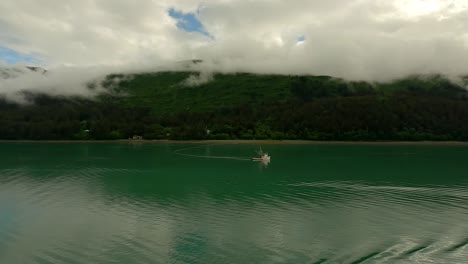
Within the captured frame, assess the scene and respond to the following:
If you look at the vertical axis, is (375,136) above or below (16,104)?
below

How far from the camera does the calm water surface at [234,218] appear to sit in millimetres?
18844

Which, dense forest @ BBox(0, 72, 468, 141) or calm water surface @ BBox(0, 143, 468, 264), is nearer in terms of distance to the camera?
calm water surface @ BBox(0, 143, 468, 264)

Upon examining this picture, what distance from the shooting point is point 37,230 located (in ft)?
75.9

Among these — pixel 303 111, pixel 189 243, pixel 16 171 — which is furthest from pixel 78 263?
pixel 303 111

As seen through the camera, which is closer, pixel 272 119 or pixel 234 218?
pixel 234 218

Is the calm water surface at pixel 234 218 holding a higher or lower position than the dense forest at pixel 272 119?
lower

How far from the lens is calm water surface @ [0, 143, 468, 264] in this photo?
742 inches

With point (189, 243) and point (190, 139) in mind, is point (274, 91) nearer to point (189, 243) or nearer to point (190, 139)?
point (190, 139)

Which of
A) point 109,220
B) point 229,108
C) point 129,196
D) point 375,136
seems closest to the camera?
point 109,220

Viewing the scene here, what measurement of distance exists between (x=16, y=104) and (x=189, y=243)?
194 meters

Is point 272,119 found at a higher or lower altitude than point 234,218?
higher

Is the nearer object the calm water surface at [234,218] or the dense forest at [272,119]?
the calm water surface at [234,218]

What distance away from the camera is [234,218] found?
83.7 ft

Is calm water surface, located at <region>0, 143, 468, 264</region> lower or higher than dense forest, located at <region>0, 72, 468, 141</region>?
lower
